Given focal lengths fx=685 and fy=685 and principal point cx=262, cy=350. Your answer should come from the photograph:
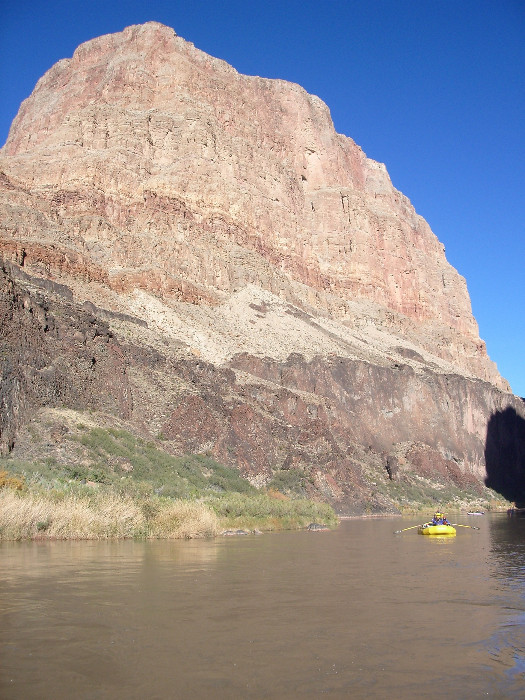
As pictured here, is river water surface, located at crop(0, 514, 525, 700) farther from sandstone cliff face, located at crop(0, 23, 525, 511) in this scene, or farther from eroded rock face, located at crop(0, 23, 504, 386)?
eroded rock face, located at crop(0, 23, 504, 386)

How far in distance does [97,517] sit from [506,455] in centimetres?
8324

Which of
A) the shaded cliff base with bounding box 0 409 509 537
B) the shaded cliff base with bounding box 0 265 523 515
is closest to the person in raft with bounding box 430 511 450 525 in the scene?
the shaded cliff base with bounding box 0 409 509 537

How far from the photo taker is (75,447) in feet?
111

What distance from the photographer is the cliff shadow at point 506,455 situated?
298 feet

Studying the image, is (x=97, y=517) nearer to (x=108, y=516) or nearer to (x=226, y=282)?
(x=108, y=516)

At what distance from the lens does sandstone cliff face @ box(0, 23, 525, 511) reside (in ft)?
160

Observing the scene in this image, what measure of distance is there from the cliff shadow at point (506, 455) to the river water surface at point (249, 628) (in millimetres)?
75227

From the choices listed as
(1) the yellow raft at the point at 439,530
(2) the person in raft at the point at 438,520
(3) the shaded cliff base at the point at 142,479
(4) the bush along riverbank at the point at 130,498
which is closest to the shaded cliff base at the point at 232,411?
(3) the shaded cliff base at the point at 142,479

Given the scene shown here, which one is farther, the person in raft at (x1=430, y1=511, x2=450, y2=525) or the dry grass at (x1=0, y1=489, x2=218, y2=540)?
the person in raft at (x1=430, y1=511, x2=450, y2=525)

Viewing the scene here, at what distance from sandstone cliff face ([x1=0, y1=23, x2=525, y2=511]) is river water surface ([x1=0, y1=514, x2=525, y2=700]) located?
18.0 meters

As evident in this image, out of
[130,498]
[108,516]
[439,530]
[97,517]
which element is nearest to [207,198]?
[439,530]

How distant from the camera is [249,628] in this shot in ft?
36.0

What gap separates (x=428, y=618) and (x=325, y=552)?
1249cm

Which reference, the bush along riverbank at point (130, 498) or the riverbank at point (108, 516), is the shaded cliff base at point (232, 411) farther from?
the riverbank at point (108, 516)
